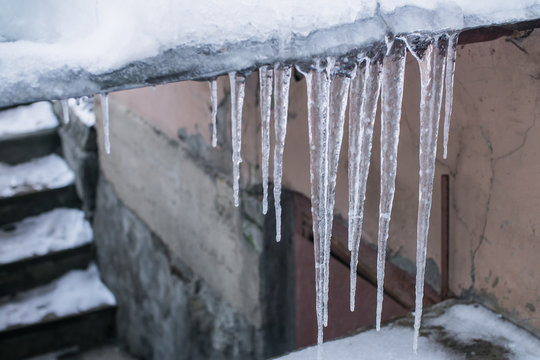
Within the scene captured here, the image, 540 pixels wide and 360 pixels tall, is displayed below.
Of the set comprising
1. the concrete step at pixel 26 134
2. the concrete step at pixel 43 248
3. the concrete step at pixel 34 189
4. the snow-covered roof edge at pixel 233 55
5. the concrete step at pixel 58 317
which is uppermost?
the snow-covered roof edge at pixel 233 55

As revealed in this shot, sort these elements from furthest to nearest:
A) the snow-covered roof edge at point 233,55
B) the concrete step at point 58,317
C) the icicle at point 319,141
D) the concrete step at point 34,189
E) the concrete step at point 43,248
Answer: the concrete step at point 34,189, the concrete step at point 43,248, the concrete step at point 58,317, the icicle at point 319,141, the snow-covered roof edge at point 233,55

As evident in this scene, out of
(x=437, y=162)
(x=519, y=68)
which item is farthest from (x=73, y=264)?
(x=519, y=68)

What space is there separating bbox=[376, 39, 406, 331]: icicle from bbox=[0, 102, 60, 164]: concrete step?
14.0ft

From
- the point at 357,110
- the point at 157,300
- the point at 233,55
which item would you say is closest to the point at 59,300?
the point at 157,300

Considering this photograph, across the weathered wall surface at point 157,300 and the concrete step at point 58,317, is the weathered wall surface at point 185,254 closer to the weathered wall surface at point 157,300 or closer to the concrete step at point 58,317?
the weathered wall surface at point 157,300

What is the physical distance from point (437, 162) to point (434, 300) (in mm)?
429

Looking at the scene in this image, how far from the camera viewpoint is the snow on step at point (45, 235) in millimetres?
4520

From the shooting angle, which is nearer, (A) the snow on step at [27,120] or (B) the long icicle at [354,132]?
(B) the long icicle at [354,132]

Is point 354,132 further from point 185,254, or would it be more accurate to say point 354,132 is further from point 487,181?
point 185,254

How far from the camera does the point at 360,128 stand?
1260mm

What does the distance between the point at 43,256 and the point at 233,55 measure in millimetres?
4055

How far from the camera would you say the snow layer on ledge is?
4.75 feet

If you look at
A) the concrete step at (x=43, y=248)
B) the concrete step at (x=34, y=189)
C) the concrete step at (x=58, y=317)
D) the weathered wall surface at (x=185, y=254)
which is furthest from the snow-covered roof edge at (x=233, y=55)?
the concrete step at (x=34, y=189)

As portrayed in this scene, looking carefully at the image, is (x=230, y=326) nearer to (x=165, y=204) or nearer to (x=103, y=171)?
(x=165, y=204)
